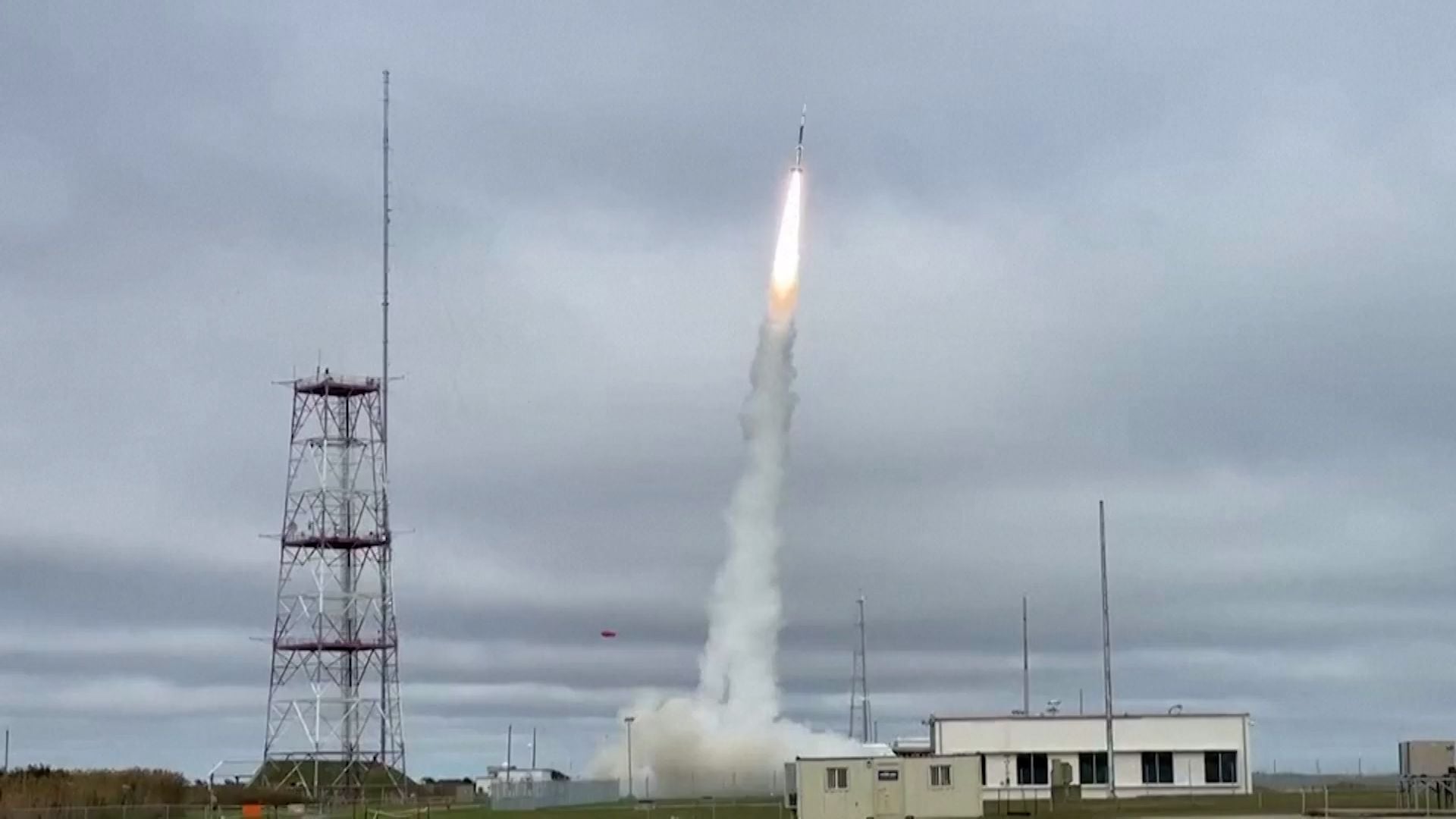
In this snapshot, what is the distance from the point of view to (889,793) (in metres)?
70.6

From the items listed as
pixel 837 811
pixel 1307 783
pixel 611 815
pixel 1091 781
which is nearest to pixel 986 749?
pixel 1091 781

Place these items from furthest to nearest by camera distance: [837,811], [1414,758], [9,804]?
[9,804]
[1414,758]
[837,811]

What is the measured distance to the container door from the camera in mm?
70375

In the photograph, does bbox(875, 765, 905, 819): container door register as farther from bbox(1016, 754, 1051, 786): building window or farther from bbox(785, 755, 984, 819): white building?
bbox(1016, 754, 1051, 786): building window

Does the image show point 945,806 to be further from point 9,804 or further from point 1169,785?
point 9,804

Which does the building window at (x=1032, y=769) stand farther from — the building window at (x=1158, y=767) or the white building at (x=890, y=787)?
the white building at (x=890, y=787)

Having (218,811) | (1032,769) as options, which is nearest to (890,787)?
(1032,769)

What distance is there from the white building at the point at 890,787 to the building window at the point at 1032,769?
1061 inches

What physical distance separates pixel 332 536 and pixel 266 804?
14.7 m

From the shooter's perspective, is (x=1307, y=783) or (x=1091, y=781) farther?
(x=1307, y=783)

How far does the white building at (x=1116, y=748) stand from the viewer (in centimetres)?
9744

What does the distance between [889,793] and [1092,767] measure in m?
29.6

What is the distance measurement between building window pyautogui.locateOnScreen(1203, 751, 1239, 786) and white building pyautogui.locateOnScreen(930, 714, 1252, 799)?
33 millimetres

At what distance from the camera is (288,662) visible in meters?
104
